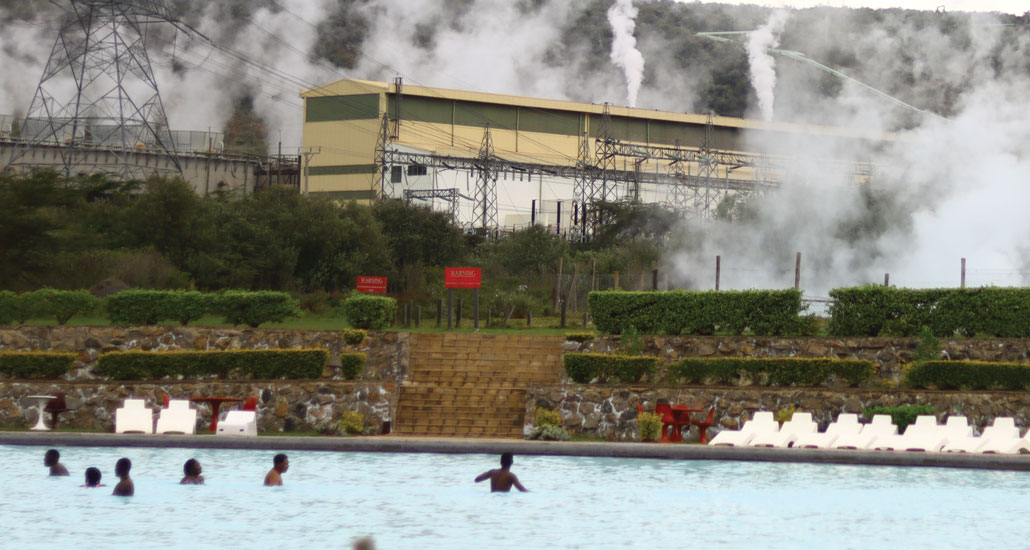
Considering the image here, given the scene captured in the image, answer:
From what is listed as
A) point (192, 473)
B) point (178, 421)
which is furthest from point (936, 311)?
point (192, 473)

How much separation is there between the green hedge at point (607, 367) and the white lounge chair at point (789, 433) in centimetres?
433

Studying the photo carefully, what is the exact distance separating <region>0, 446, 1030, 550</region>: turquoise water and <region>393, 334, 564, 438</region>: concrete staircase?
363 cm

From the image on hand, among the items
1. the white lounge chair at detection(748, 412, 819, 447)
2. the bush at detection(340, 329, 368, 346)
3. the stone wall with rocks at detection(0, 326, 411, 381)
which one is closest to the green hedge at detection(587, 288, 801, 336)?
the stone wall with rocks at detection(0, 326, 411, 381)

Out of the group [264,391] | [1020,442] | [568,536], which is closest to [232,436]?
[264,391]

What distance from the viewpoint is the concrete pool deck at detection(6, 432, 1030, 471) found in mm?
20312

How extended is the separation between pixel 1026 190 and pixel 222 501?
3446 cm

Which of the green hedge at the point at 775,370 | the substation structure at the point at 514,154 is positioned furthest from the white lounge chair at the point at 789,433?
the substation structure at the point at 514,154

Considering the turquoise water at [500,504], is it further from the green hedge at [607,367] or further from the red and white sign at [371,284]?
the red and white sign at [371,284]

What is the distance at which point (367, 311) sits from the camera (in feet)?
93.7

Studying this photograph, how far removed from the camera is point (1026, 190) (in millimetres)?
42719

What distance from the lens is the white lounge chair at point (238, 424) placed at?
23234 mm

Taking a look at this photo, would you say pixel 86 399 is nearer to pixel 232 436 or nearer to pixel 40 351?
pixel 40 351

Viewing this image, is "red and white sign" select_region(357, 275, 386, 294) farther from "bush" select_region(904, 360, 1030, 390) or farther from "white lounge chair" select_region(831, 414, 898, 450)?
"white lounge chair" select_region(831, 414, 898, 450)

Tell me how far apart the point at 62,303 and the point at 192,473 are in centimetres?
1323
